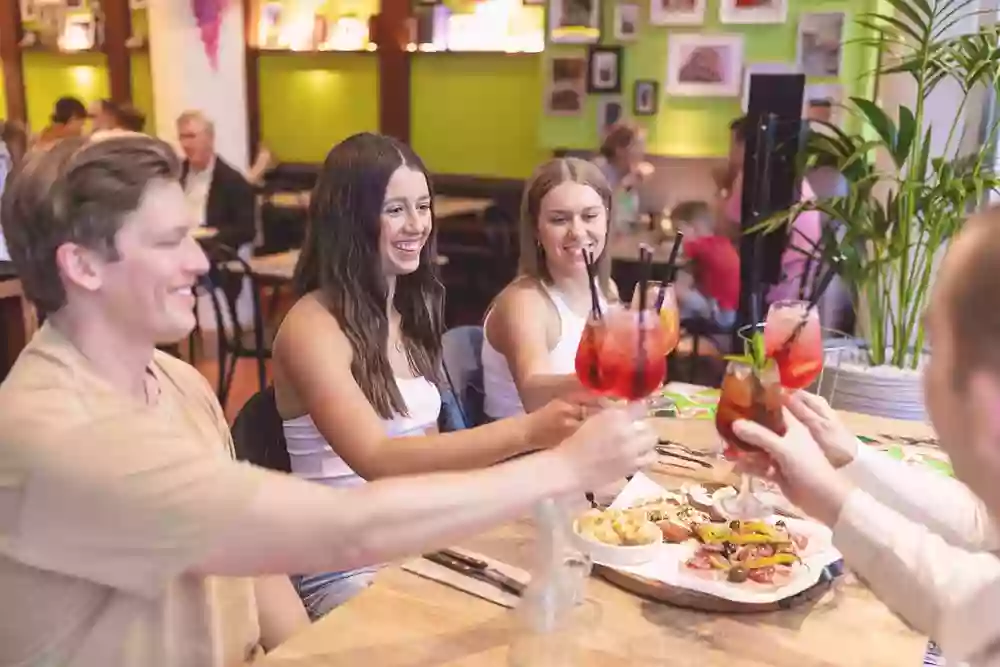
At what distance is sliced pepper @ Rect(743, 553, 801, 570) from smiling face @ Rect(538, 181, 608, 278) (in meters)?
1.08

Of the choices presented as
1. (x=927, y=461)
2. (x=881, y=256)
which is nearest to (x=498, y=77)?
(x=881, y=256)

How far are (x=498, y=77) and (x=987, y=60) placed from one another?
387 cm

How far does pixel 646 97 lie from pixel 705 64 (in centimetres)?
37

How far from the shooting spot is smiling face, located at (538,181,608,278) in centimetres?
234

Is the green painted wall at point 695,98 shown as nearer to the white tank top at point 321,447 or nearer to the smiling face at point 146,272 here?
the white tank top at point 321,447

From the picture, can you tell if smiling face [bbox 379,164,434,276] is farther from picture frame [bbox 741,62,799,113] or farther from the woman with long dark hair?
picture frame [bbox 741,62,799,113]

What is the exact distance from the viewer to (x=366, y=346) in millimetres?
1925

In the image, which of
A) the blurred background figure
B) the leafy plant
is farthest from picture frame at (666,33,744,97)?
the blurred background figure

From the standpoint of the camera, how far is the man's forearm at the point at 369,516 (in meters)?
1.09

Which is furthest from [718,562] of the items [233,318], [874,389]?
[233,318]

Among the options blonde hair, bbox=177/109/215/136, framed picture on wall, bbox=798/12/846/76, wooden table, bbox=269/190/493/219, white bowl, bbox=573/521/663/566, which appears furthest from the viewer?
wooden table, bbox=269/190/493/219

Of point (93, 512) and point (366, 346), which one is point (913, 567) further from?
point (366, 346)

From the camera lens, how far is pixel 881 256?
9.77 feet

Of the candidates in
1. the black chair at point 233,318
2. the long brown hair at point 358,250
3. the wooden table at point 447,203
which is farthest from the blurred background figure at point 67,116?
the long brown hair at point 358,250
